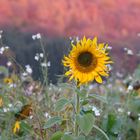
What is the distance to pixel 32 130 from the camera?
239cm

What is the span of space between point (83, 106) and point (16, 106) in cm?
36

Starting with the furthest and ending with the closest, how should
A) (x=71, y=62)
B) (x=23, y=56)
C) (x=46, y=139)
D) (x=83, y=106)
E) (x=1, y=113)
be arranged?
(x=23, y=56), (x=1, y=113), (x=46, y=139), (x=83, y=106), (x=71, y=62)

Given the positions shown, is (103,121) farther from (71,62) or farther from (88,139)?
(71,62)

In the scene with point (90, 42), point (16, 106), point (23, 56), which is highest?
point (23, 56)

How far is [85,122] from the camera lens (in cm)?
201

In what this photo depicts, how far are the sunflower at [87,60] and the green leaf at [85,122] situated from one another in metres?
0.12

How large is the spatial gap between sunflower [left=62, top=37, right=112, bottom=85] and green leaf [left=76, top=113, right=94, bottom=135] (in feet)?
0.41

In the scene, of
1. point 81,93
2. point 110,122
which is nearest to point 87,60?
point 81,93

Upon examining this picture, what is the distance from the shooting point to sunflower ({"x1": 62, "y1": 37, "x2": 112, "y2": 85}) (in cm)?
204

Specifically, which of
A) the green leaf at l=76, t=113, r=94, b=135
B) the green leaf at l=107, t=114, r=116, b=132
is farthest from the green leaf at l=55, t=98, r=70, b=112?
the green leaf at l=107, t=114, r=116, b=132

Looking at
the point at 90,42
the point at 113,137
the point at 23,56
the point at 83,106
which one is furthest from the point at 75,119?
the point at 23,56

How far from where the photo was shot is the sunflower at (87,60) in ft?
6.69

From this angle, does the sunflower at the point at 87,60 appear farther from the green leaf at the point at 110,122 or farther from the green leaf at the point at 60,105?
the green leaf at the point at 110,122

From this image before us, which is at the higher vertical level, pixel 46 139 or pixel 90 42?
pixel 90 42
